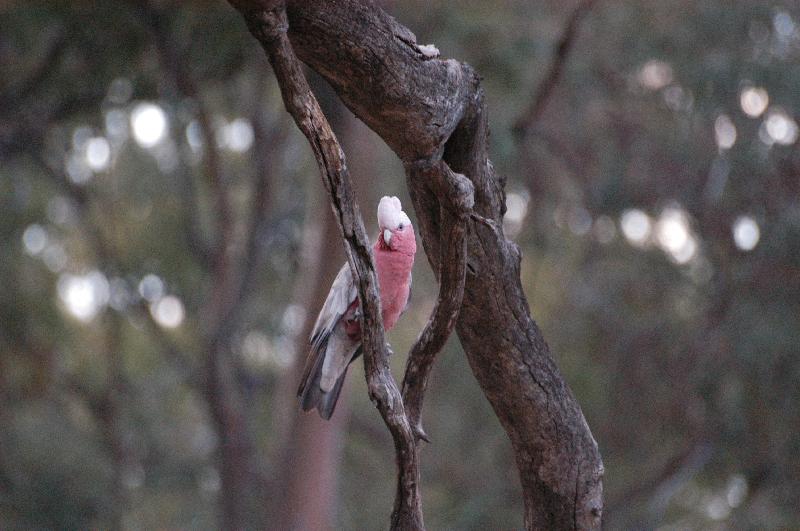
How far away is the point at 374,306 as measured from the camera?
218 centimetres

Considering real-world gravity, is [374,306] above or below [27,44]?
below

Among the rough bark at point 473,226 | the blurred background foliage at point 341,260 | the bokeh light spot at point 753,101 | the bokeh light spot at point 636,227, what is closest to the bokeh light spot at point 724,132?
the blurred background foliage at point 341,260

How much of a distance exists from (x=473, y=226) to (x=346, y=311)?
0.39 meters

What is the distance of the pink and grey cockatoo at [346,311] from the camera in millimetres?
2402

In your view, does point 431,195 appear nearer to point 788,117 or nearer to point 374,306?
point 374,306

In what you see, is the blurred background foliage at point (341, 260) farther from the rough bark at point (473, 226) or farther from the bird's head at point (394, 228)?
the bird's head at point (394, 228)

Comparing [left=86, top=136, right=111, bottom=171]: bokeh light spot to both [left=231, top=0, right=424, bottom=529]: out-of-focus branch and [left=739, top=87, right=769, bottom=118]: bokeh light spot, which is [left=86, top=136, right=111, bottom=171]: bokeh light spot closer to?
[left=739, top=87, right=769, bottom=118]: bokeh light spot

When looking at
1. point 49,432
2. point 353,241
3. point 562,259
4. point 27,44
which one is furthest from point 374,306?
point 49,432

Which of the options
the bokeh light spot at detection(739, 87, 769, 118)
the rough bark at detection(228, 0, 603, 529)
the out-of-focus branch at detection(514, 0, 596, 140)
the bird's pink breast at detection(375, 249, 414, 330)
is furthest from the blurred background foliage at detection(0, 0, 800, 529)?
the bird's pink breast at detection(375, 249, 414, 330)

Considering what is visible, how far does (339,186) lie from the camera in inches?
85.7

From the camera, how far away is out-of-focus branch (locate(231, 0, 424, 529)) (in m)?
2.07

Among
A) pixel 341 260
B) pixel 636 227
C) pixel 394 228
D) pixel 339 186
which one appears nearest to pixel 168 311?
pixel 341 260

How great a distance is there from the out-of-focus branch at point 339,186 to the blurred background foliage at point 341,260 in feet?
12.5

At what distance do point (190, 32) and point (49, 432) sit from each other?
4.00 meters
